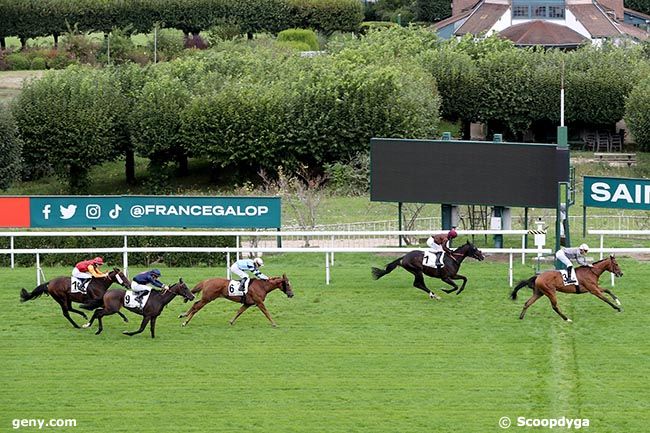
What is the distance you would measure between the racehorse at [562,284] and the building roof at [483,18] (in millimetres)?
52419

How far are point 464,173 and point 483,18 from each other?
51729 millimetres

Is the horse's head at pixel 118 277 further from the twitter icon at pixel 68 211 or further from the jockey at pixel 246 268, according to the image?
the twitter icon at pixel 68 211

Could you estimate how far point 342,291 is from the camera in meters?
23.2

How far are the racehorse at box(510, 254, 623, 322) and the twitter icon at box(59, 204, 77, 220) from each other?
8.81 m

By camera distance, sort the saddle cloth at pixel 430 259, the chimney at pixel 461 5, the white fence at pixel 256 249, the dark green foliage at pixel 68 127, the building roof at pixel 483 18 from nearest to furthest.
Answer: the saddle cloth at pixel 430 259, the white fence at pixel 256 249, the dark green foliage at pixel 68 127, the building roof at pixel 483 18, the chimney at pixel 461 5

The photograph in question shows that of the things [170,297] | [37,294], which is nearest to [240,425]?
[170,297]

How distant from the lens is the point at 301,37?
72.9 m

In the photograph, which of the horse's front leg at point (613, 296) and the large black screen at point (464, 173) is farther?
the large black screen at point (464, 173)

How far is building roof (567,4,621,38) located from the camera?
242 feet

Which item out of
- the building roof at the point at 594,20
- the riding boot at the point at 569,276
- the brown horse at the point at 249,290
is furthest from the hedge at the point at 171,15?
the riding boot at the point at 569,276

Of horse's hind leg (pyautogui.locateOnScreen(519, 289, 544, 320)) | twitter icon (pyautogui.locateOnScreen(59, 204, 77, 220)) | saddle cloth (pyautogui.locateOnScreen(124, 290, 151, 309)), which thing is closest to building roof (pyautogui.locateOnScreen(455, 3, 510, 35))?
twitter icon (pyautogui.locateOnScreen(59, 204, 77, 220))

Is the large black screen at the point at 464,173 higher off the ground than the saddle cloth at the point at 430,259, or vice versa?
the large black screen at the point at 464,173

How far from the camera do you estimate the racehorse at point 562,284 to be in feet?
67.8

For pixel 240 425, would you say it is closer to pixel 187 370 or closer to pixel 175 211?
A: pixel 187 370
